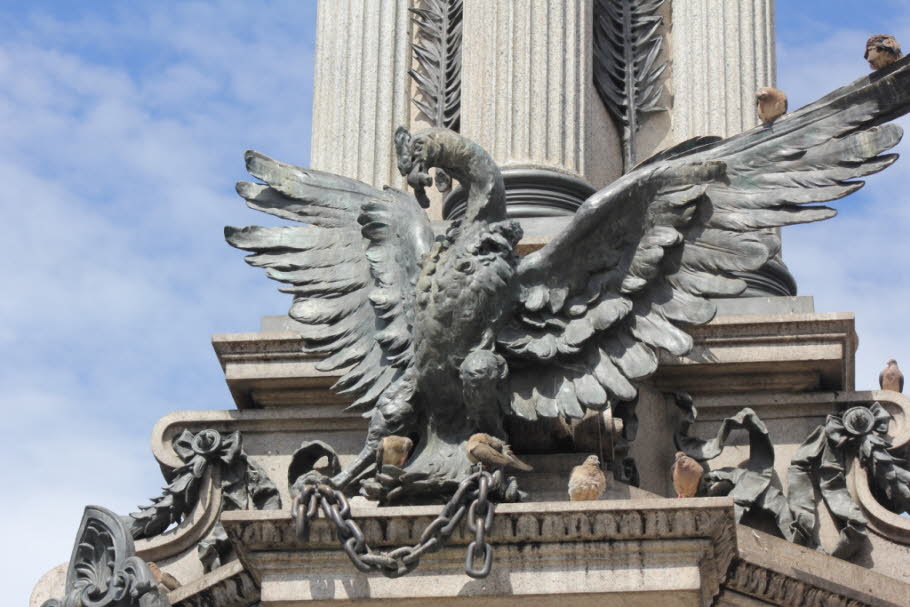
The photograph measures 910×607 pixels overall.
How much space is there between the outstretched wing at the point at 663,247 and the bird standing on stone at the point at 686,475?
1.76ft

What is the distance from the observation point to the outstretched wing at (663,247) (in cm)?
1470

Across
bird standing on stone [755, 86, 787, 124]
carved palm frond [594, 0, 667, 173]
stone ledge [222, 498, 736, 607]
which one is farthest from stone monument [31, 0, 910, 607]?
carved palm frond [594, 0, 667, 173]

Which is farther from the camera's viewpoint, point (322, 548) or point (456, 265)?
point (456, 265)

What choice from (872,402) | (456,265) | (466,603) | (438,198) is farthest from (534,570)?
(438,198)

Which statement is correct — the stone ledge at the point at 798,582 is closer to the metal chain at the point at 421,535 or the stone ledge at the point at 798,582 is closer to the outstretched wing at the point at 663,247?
the outstretched wing at the point at 663,247

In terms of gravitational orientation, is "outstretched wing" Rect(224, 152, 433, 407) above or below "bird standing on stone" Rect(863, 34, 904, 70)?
below

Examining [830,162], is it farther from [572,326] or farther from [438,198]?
[438,198]

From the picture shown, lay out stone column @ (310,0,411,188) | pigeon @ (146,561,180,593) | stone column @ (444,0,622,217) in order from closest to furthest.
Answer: pigeon @ (146,561,180,593) → stone column @ (444,0,622,217) → stone column @ (310,0,411,188)

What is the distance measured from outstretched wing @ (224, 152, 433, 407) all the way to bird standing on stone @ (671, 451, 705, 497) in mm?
1968

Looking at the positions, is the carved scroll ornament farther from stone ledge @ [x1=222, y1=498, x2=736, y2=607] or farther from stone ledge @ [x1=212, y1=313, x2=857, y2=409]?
stone ledge @ [x1=212, y1=313, x2=857, y2=409]

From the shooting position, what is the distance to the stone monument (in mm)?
13398

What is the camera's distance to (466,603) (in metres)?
13.4

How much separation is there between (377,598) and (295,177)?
156 inches

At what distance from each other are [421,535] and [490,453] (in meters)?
0.88
